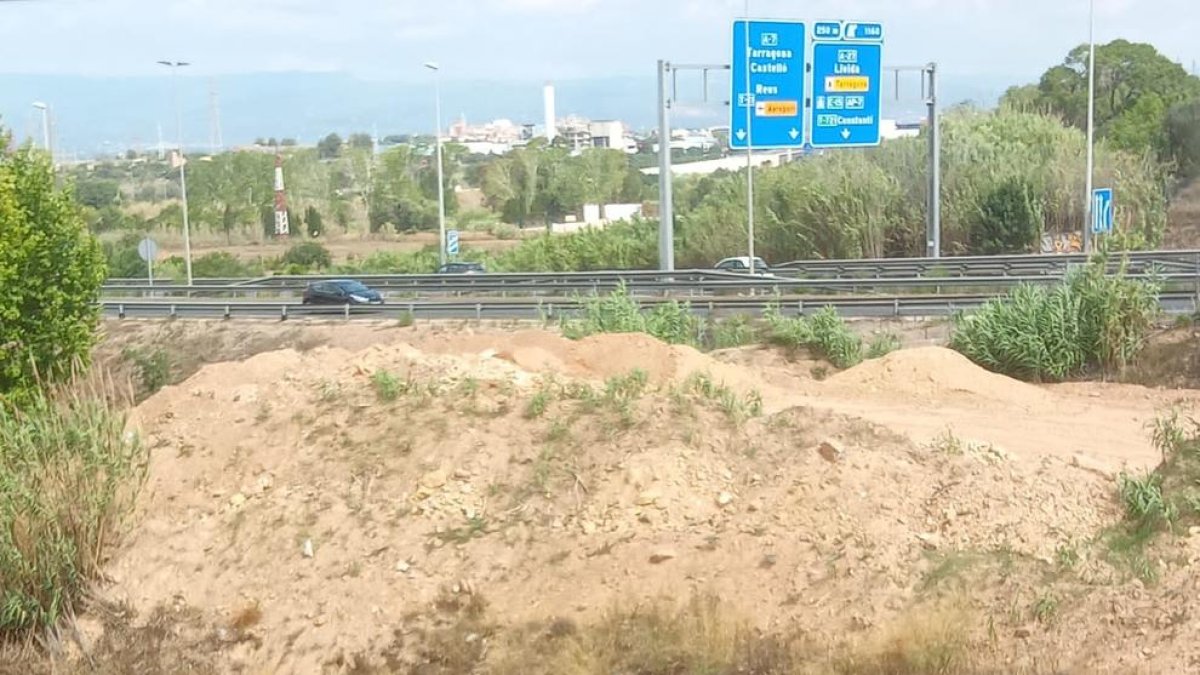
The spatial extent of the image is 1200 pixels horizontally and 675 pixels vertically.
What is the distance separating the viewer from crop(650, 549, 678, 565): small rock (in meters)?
11.3

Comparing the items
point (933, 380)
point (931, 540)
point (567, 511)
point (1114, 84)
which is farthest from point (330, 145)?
point (931, 540)

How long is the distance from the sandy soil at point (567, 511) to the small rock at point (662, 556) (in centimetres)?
2

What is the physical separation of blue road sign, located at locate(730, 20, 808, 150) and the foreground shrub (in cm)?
2292

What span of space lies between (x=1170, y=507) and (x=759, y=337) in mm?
14239

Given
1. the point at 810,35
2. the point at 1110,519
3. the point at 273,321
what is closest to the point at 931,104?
the point at 810,35

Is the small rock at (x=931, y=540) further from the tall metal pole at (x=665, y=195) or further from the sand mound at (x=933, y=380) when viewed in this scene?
the tall metal pole at (x=665, y=195)

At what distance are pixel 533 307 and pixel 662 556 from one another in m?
21.0

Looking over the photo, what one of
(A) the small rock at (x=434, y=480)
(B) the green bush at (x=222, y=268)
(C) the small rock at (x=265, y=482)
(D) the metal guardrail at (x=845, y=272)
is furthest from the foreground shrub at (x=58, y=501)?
(B) the green bush at (x=222, y=268)

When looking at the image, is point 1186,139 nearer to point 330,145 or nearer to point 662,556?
point 662,556

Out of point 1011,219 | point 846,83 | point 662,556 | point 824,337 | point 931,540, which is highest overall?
point 846,83

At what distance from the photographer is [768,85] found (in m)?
34.0

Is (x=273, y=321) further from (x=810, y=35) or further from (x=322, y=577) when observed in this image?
(x=322, y=577)

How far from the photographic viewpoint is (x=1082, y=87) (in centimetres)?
7769

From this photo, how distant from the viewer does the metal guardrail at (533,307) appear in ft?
86.9
